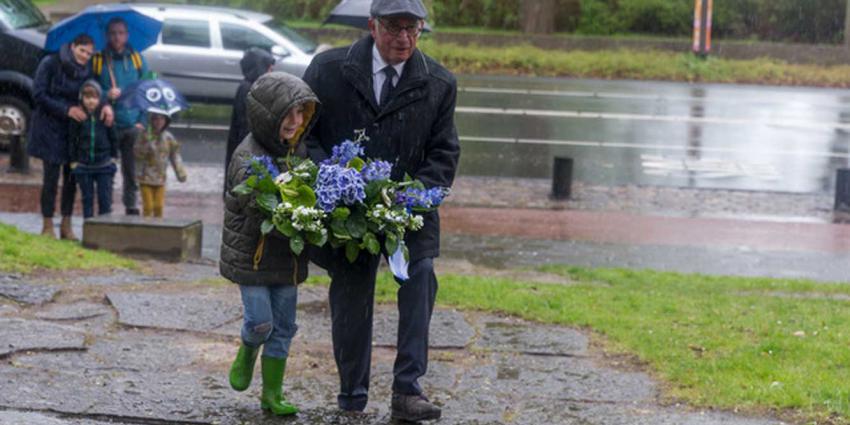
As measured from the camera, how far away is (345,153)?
600 cm

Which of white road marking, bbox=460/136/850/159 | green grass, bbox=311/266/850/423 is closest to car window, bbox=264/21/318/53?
white road marking, bbox=460/136/850/159

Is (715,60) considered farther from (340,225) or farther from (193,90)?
(340,225)

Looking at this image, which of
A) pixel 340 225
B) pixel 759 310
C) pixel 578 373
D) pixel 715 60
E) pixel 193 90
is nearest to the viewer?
pixel 340 225

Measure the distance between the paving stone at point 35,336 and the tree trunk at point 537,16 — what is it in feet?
100

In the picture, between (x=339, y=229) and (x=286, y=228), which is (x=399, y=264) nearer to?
(x=339, y=229)

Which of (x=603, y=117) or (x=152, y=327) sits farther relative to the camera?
(x=603, y=117)

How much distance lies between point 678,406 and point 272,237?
7.17ft

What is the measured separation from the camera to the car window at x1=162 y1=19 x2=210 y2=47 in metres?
22.5

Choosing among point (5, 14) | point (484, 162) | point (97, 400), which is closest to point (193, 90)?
point (5, 14)

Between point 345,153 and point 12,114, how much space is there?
41.7ft

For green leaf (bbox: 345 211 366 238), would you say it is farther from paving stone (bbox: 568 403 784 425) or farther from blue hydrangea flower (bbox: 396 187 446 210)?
paving stone (bbox: 568 403 784 425)

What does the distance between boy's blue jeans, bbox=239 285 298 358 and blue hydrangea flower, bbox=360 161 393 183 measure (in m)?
0.67

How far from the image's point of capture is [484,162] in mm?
19047

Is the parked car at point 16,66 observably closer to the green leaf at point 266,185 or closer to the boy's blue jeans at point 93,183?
the boy's blue jeans at point 93,183
